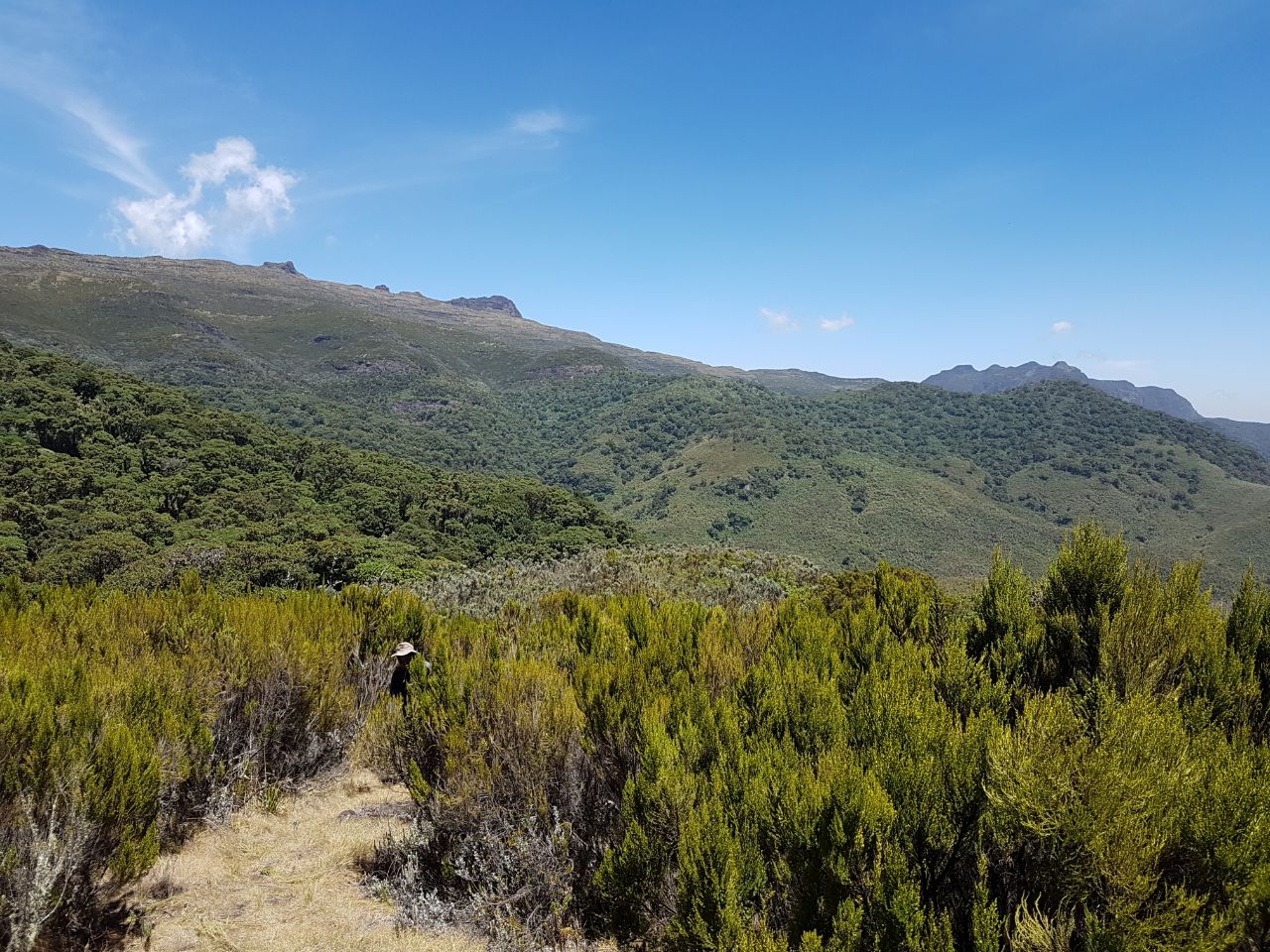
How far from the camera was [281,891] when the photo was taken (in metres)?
4.18

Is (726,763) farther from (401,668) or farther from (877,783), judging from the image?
(401,668)

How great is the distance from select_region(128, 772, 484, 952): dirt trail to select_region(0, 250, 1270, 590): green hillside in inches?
2917

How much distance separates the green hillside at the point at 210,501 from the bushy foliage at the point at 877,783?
60.2 ft

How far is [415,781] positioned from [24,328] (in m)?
134

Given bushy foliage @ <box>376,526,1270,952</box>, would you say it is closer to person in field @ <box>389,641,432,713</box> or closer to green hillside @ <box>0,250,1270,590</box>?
person in field @ <box>389,641,432,713</box>

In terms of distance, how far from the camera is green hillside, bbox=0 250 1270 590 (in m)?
90.6

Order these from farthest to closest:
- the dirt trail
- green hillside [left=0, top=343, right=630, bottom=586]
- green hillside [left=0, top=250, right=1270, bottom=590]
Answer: green hillside [left=0, top=250, right=1270, bottom=590]
green hillside [left=0, top=343, right=630, bottom=586]
the dirt trail

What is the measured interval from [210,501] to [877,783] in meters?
37.7

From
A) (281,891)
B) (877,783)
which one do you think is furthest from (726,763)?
(281,891)

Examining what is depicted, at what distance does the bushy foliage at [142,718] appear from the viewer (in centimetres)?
329

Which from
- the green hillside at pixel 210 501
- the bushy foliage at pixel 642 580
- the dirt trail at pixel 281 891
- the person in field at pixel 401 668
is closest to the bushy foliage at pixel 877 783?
the dirt trail at pixel 281 891

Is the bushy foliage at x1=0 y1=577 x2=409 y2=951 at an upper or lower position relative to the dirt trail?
upper

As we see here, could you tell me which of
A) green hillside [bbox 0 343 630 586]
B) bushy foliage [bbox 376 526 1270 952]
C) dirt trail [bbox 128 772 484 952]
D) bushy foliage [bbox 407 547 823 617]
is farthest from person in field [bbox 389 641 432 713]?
green hillside [bbox 0 343 630 586]

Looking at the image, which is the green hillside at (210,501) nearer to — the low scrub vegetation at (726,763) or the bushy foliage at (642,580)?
the bushy foliage at (642,580)
